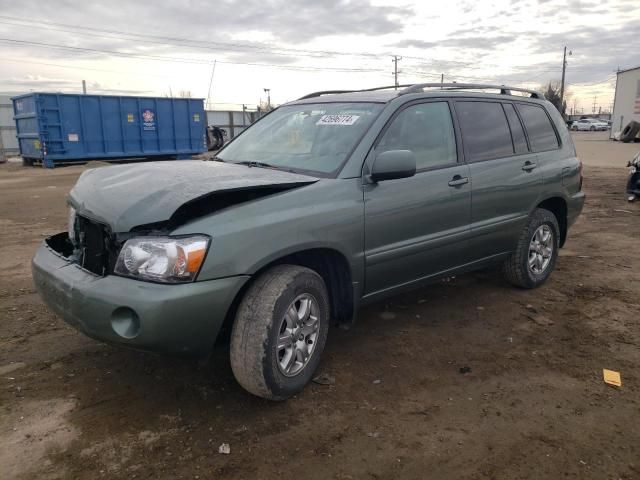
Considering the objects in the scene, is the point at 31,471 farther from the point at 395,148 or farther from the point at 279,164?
the point at 395,148

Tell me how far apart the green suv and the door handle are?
0.04ft

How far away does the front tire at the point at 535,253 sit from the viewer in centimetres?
487

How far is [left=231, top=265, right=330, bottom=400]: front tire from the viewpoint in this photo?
2.82m

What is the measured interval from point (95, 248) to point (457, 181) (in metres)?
2.57

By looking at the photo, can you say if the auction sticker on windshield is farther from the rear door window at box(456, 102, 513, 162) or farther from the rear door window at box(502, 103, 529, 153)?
the rear door window at box(502, 103, 529, 153)

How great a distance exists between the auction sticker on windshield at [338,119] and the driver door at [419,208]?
26 cm

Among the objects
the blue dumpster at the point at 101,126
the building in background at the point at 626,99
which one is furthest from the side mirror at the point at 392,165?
the building in background at the point at 626,99

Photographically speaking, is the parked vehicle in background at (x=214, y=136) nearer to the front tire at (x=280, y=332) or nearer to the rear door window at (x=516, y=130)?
the rear door window at (x=516, y=130)

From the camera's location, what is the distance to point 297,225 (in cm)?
298

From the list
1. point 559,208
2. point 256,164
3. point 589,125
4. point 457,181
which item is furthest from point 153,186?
point 589,125

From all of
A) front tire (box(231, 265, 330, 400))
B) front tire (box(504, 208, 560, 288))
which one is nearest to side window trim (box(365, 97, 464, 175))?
front tire (box(231, 265, 330, 400))

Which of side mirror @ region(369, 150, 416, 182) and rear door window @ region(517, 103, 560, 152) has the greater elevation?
rear door window @ region(517, 103, 560, 152)

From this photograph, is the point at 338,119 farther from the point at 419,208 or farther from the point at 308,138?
the point at 419,208

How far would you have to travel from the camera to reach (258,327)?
2.80 m
